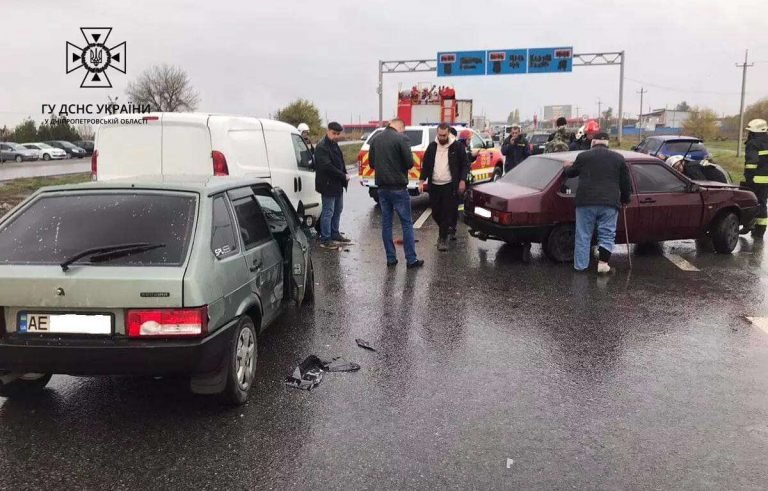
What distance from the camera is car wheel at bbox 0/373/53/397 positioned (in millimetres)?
4023

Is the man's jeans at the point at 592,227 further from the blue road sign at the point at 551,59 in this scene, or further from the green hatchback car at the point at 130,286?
the blue road sign at the point at 551,59

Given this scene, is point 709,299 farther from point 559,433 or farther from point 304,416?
point 304,416

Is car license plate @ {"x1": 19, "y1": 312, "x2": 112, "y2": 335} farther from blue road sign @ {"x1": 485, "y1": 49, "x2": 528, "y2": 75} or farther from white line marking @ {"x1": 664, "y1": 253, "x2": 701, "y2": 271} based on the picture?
blue road sign @ {"x1": 485, "y1": 49, "x2": 528, "y2": 75}

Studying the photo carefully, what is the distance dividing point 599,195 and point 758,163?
4527 mm

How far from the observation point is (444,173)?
29.3 ft

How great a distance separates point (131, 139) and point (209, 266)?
16.8 ft

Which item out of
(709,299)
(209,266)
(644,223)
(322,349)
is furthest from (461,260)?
(209,266)

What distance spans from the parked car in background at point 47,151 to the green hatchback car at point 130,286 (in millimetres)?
51430

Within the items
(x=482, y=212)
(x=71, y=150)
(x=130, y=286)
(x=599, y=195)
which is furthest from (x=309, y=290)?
(x=71, y=150)

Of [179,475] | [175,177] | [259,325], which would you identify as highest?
[175,177]

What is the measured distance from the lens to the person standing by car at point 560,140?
12117 millimetres

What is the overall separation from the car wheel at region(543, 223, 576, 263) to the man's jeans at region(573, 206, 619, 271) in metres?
0.45

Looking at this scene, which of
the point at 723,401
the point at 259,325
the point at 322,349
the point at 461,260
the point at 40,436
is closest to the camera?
the point at 40,436

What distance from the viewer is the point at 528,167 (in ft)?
29.5
